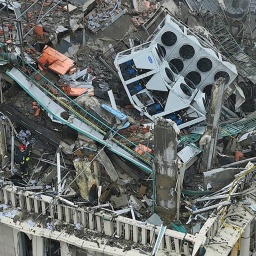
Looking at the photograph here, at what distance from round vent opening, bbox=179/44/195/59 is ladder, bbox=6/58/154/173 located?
4.59 meters

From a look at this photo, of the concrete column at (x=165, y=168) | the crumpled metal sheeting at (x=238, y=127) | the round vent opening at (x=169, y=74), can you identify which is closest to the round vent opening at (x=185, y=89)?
the round vent opening at (x=169, y=74)

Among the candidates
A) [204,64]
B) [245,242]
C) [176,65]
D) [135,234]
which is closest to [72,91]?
[176,65]

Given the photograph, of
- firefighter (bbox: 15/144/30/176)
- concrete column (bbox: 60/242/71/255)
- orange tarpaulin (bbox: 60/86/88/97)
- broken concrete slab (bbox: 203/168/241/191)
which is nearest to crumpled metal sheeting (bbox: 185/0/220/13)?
orange tarpaulin (bbox: 60/86/88/97)

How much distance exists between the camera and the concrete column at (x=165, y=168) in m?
12.3

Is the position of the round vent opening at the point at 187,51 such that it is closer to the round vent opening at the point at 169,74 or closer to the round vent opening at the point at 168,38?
the round vent opening at the point at 168,38

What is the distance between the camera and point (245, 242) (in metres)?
13.5

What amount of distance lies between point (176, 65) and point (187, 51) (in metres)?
0.67

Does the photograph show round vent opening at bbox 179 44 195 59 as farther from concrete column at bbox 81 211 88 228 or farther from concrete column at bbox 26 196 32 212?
concrete column at bbox 26 196 32 212

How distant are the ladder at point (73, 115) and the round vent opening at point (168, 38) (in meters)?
4.40

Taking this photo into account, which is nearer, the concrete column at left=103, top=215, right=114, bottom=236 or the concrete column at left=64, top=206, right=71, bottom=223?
the concrete column at left=103, top=215, right=114, bottom=236

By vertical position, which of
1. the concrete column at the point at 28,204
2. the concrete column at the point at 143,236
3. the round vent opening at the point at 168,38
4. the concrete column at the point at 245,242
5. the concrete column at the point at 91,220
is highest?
the round vent opening at the point at 168,38

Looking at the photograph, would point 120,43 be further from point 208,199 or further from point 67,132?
point 208,199

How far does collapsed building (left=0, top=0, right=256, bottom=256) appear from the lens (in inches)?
512

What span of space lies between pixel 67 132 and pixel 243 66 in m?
8.55
